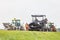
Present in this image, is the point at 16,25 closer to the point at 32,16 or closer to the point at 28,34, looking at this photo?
the point at 32,16

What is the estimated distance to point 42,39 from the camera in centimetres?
1611

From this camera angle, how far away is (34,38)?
1616 cm

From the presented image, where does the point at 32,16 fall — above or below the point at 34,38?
above

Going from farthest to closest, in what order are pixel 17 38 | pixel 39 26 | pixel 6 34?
pixel 39 26 < pixel 6 34 < pixel 17 38

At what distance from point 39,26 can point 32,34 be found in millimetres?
4606

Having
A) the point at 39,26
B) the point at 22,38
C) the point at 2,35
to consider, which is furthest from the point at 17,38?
the point at 39,26

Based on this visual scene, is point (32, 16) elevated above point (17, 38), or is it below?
above

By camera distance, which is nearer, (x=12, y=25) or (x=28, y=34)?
(x=28, y=34)

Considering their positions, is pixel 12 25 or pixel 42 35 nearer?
pixel 42 35

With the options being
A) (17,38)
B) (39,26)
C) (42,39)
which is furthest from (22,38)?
(39,26)

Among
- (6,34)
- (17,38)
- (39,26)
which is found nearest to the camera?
(17,38)

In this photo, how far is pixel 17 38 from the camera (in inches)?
624

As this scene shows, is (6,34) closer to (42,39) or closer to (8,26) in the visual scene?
(42,39)

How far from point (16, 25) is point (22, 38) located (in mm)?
6167
